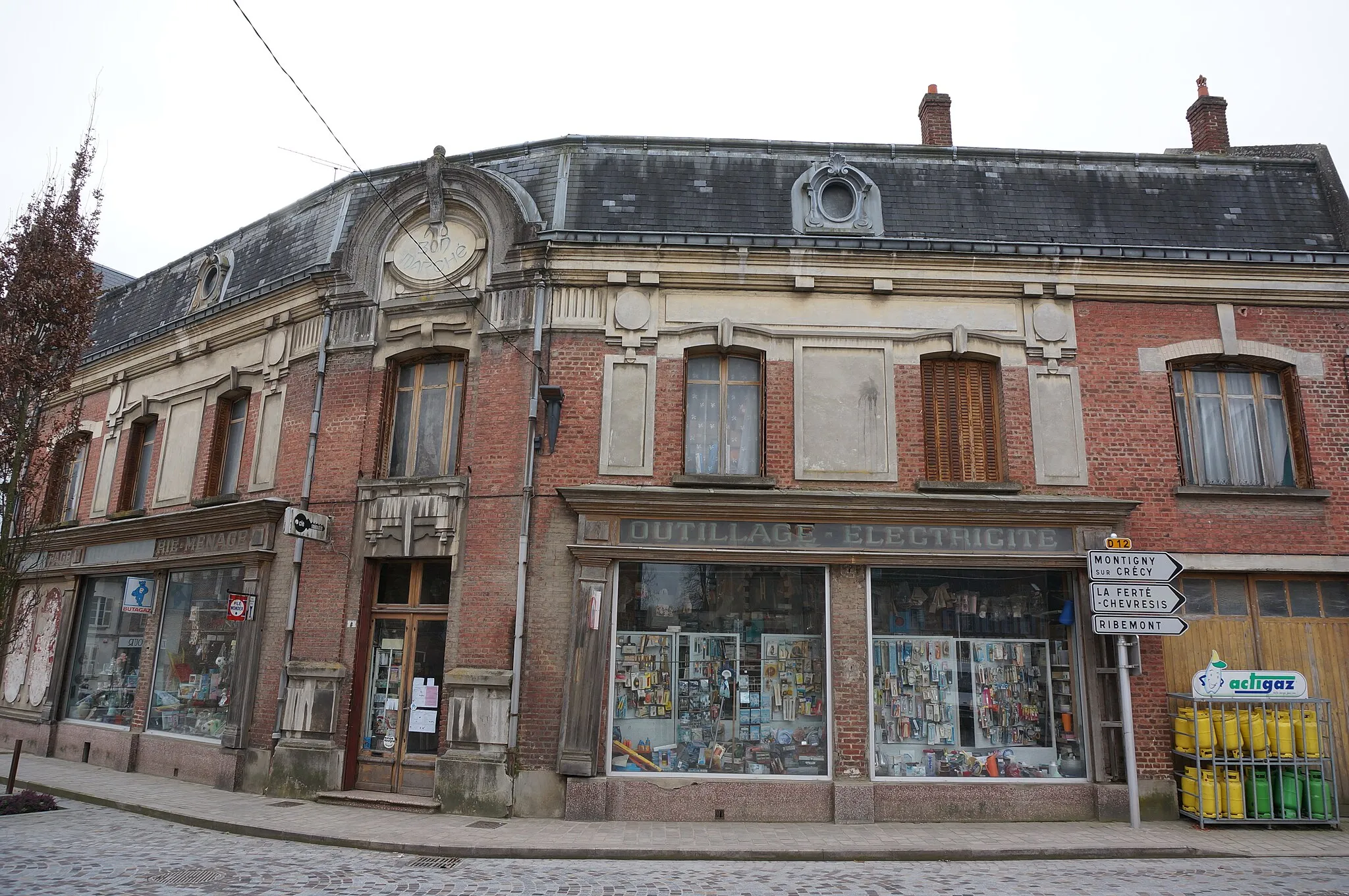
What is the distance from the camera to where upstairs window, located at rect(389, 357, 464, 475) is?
37.9 ft

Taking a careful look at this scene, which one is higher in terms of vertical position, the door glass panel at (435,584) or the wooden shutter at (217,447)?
the wooden shutter at (217,447)

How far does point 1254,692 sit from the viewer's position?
9.64 meters

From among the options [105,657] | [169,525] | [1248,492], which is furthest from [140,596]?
[1248,492]

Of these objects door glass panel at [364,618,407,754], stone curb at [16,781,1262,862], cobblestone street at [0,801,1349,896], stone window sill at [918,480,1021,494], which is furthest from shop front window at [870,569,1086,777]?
door glass panel at [364,618,407,754]

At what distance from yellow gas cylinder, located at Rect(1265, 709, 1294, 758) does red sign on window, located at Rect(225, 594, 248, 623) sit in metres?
12.8

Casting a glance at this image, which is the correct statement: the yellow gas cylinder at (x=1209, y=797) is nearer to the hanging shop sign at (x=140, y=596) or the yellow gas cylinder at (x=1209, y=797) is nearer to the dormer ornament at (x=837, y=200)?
the dormer ornament at (x=837, y=200)

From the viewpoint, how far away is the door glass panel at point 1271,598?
34.5 feet

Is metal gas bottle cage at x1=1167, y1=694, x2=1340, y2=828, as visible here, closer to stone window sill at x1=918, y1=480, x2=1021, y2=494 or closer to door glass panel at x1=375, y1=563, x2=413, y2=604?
stone window sill at x1=918, y1=480, x2=1021, y2=494

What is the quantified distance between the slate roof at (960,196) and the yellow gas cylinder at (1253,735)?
19.5ft

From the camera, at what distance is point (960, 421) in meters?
11.0

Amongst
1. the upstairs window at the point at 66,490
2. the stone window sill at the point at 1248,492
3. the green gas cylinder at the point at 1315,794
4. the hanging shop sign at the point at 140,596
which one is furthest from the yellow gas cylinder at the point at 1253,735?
the upstairs window at the point at 66,490

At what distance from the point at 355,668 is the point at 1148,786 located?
32.7 feet

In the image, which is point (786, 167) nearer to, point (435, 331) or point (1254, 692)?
point (435, 331)

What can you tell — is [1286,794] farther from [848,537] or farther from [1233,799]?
[848,537]
